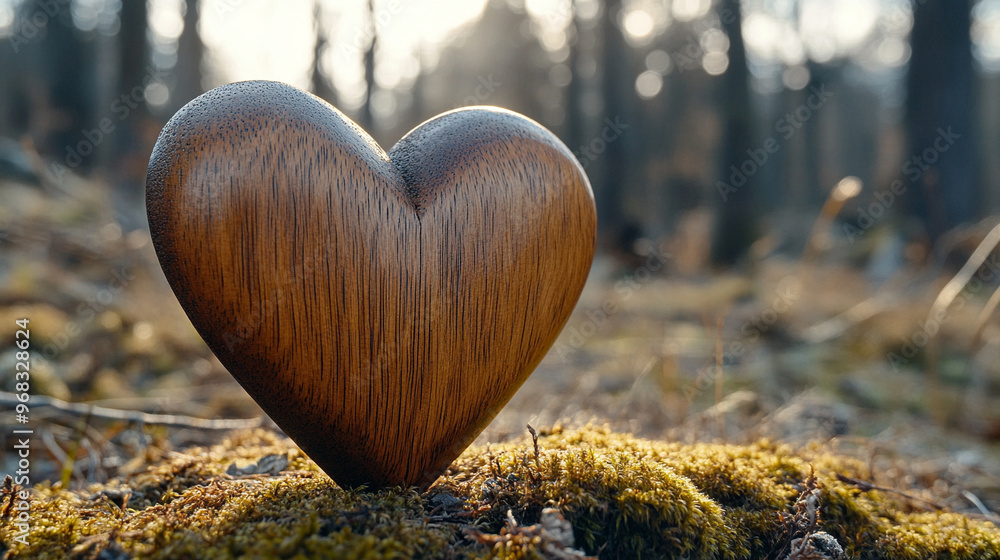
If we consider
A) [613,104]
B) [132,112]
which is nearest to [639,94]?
[613,104]

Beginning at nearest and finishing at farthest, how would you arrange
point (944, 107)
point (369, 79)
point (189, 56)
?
point (944, 107), point (189, 56), point (369, 79)

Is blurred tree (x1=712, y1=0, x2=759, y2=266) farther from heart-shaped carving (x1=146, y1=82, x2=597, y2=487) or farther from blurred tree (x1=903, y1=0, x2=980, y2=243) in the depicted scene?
heart-shaped carving (x1=146, y1=82, x2=597, y2=487)

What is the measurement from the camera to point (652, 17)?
2055 centimetres

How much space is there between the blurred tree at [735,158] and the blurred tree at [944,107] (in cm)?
335

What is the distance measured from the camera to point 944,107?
8281mm

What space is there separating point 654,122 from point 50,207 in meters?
25.8

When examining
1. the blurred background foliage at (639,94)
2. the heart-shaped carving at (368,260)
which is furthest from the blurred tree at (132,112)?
the heart-shaped carving at (368,260)

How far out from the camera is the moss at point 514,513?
1.35 metres

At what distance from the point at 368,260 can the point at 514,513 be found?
752 millimetres

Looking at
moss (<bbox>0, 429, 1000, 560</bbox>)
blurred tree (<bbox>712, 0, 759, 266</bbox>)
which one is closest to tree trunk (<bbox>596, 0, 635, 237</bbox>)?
blurred tree (<bbox>712, 0, 759, 266</bbox>)

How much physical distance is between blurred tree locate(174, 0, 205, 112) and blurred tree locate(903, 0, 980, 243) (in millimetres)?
11164

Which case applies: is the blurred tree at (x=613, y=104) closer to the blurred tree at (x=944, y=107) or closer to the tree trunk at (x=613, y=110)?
the tree trunk at (x=613, y=110)

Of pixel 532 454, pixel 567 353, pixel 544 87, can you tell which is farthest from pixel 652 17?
pixel 532 454

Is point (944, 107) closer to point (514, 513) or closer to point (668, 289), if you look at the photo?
point (668, 289)
